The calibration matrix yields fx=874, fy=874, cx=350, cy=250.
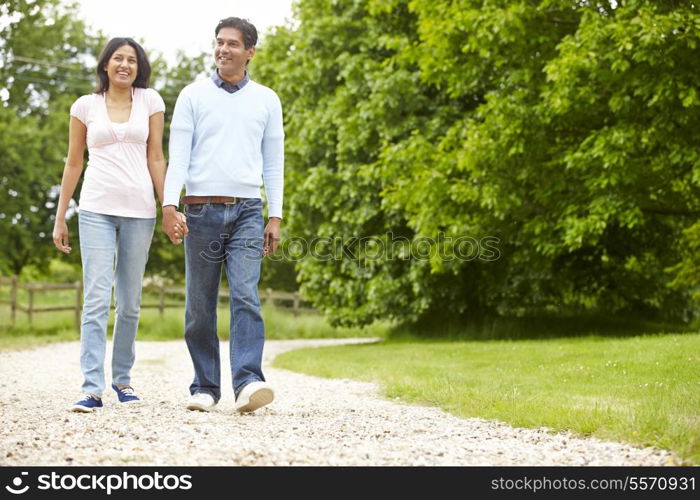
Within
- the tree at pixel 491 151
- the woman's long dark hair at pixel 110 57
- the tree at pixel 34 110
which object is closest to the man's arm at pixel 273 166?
the woman's long dark hair at pixel 110 57

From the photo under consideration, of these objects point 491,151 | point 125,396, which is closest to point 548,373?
point 125,396

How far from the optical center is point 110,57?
5.69 meters

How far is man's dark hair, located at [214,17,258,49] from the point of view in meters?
5.38

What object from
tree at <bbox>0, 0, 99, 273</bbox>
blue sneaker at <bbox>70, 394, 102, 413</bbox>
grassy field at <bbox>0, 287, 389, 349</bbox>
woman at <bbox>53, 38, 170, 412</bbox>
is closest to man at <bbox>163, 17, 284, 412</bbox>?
woman at <bbox>53, 38, 170, 412</bbox>

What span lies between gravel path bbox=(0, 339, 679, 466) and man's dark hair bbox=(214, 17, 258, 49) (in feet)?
7.54

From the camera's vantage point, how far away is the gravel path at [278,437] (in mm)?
3869

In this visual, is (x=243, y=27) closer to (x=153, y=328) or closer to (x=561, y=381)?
(x=561, y=381)

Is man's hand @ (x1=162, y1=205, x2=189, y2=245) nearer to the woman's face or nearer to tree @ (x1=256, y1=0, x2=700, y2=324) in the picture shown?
the woman's face

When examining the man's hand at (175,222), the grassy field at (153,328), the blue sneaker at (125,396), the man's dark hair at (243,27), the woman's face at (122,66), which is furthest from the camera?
the grassy field at (153,328)

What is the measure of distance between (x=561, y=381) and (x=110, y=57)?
4993mm

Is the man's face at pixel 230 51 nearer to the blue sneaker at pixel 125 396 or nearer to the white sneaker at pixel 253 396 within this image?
the white sneaker at pixel 253 396
